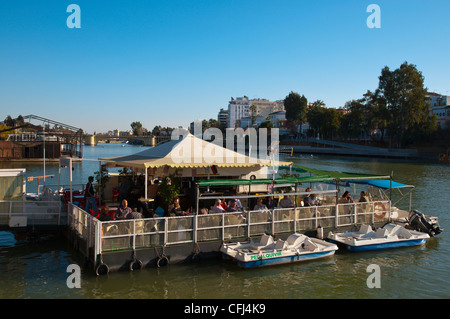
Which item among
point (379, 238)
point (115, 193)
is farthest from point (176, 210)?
point (379, 238)

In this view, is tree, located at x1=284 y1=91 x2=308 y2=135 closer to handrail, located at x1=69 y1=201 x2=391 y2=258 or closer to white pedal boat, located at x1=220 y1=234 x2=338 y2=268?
handrail, located at x1=69 y1=201 x2=391 y2=258

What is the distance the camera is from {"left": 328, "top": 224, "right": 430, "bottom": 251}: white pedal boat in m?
16.1

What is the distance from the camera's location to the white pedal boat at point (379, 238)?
52.9ft

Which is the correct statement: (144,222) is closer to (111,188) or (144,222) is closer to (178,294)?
(178,294)

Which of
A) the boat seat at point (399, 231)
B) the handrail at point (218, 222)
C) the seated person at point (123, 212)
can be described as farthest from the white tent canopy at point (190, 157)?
the boat seat at point (399, 231)

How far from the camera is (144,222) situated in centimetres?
1284

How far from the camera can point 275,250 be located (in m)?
14.0

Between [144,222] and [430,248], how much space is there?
1409 cm

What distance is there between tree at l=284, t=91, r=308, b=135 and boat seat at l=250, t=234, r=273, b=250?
15096 centimetres

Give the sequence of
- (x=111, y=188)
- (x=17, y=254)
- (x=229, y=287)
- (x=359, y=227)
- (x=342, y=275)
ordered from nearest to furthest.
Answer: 1. (x=229, y=287)
2. (x=342, y=275)
3. (x=17, y=254)
4. (x=359, y=227)
5. (x=111, y=188)

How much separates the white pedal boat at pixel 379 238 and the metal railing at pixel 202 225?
2.05 feet

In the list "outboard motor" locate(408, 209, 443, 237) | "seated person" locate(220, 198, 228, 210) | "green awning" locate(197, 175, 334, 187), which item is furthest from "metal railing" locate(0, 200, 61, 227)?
"outboard motor" locate(408, 209, 443, 237)
